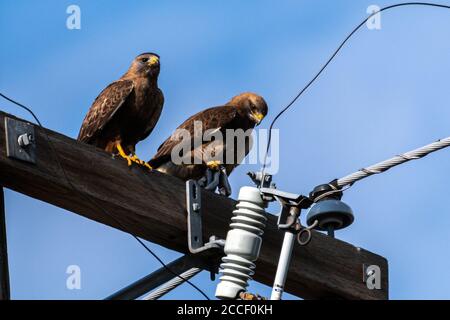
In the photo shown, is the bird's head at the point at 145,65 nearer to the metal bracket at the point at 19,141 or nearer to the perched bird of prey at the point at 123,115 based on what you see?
the perched bird of prey at the point at 123,115

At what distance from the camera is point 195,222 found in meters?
6.98

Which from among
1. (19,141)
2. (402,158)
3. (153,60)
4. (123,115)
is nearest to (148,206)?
(19,141)

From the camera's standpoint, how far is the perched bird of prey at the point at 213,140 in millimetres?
10008

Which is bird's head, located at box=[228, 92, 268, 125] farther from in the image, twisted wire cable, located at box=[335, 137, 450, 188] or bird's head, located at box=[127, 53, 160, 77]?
twisted wire cable, located at box=[335, 137, 450, 188]

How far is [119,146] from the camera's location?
9.53 metres

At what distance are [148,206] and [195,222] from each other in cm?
33

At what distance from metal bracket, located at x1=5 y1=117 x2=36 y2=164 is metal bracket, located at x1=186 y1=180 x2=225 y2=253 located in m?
1.07

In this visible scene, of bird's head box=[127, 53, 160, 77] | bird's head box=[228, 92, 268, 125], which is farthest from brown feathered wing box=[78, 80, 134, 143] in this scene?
bird's head box=[228, 92, 268, 125]

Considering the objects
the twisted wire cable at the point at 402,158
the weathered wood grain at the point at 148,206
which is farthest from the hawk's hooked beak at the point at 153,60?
the twisted wire cable at the point at 402,158

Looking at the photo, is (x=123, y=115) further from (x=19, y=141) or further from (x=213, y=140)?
(x=19, y=141)

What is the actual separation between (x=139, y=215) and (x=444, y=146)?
1.76m

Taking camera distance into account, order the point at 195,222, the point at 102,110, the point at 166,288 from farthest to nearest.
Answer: the point at 102,110
the point at 195,222
the point at 166,288

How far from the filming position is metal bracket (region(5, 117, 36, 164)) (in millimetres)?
6281

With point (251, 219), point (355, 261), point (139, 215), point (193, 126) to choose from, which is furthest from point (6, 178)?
point (193, 126)
